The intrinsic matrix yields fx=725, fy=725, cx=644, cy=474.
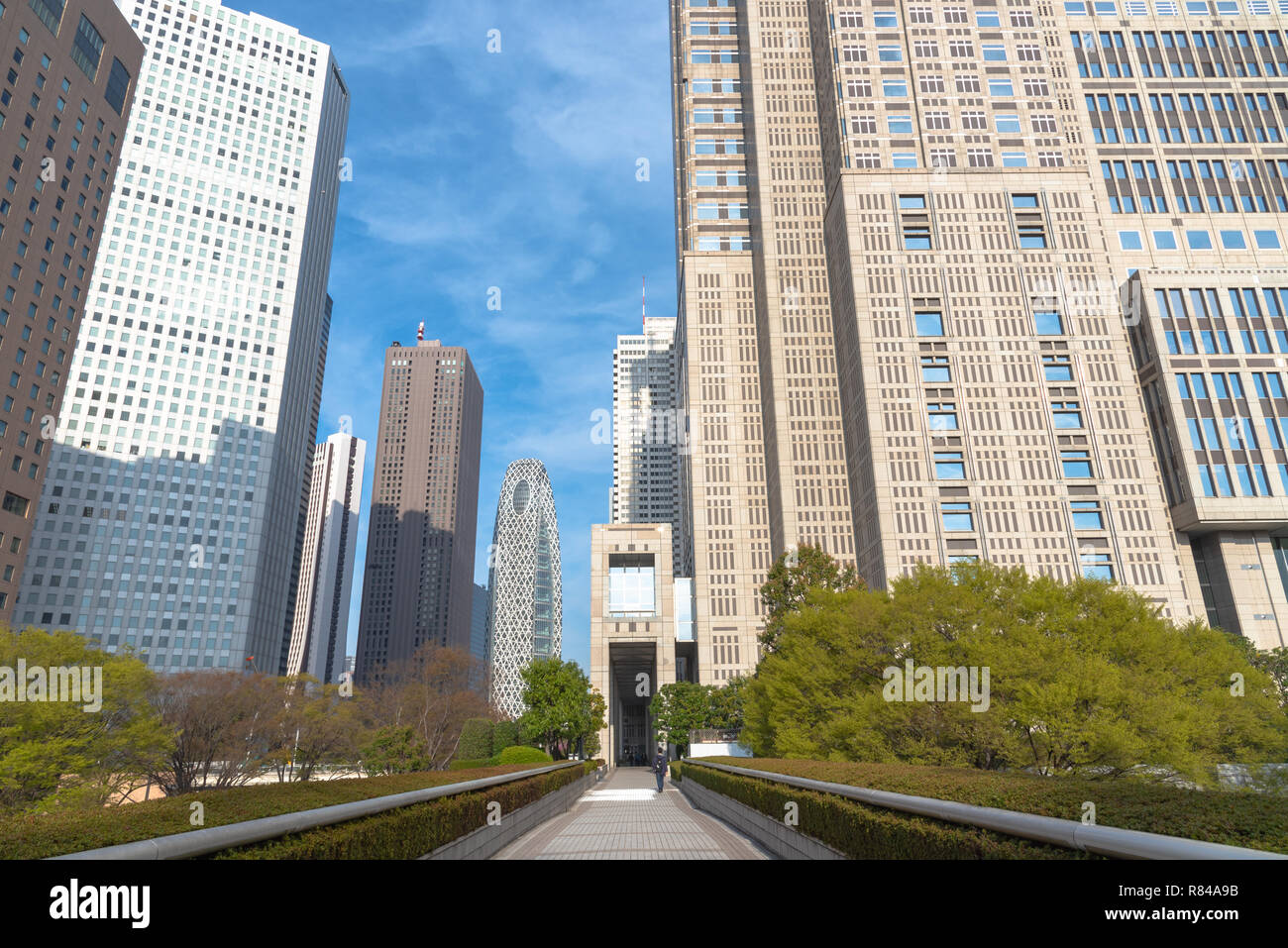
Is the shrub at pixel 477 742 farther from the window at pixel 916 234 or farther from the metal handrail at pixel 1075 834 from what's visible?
the window at pixel 916 234

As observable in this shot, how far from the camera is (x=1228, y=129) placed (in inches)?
3152

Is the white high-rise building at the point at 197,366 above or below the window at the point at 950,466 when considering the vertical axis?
above

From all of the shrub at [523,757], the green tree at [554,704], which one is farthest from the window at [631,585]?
the shrub at [523,757]

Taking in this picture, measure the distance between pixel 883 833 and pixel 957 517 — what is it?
67.3 m

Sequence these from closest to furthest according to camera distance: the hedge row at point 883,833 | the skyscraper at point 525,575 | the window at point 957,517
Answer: the hedge row at point 883,833
the window at point 957,517
the skyscraper at point 525,575

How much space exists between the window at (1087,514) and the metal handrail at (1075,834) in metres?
71.1

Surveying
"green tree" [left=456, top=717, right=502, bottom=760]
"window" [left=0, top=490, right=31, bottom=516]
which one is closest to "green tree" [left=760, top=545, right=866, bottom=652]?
"green tree" [left=456, top=717, right=502, bottom=760]

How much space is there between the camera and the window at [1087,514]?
229 feet

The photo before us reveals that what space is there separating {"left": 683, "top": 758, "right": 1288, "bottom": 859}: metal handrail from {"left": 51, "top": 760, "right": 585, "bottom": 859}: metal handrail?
7024 millimetres

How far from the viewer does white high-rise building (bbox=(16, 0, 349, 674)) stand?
389 ft

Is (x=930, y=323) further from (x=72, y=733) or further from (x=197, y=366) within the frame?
(x=197, y=366)

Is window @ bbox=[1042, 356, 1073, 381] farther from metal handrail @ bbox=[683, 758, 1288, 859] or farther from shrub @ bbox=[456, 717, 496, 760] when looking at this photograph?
metal handrail @ bbox=[683, 758, 1288, 859]

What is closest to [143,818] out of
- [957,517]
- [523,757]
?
[523,757]
